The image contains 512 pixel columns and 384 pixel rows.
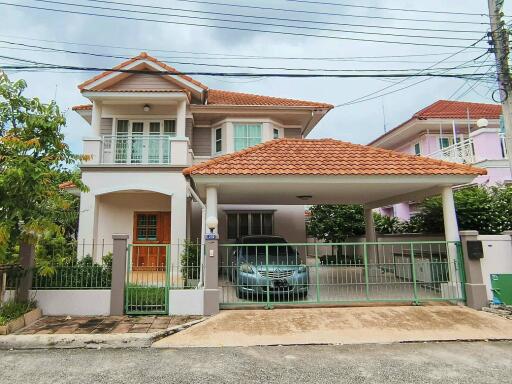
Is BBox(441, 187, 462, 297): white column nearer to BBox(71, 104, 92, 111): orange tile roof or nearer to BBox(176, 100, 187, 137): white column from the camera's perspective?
BBox(176, 100, 187, 137): white column

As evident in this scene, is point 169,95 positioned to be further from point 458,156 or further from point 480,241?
point 458,156

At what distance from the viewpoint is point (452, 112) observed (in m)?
19.7

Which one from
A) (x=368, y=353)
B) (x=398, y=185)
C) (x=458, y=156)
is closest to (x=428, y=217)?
(x=398, y=185)

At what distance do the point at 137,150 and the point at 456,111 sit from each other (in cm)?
1823

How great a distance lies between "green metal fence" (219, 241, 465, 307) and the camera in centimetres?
809

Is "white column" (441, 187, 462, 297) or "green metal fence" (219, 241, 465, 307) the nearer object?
"green metal fence" (219, 241, 465, 307)

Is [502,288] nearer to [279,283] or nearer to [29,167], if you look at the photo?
[279,283]

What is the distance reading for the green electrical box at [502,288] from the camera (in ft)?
25.7

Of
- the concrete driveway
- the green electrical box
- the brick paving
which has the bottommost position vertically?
the concrete driveway

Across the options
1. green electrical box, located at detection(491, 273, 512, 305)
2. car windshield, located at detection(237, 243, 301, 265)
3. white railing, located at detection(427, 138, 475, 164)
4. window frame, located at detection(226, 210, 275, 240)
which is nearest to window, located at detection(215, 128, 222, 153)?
window frame, located at detection(226, 210, 275, 240)

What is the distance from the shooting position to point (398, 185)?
9023 mm

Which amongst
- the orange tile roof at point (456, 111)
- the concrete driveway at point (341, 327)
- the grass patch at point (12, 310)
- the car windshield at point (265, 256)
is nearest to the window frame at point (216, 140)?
the car windshield at point (265, 256)

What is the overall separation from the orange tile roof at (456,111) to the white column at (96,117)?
52.0 ft

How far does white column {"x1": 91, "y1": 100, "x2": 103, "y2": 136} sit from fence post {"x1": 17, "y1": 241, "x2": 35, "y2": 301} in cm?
598
